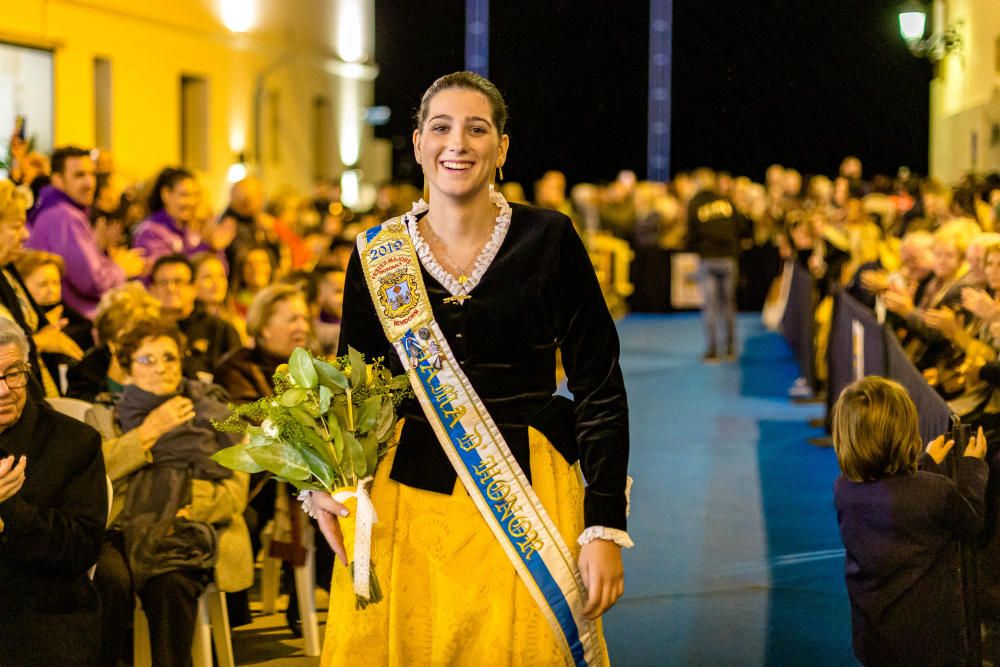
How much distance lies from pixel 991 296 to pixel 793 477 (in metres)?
2.50

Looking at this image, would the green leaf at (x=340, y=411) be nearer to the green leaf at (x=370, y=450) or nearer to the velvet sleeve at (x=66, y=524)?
the green leaf at (x=370, y=450)

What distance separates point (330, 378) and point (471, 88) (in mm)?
624

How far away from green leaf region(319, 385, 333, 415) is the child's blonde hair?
2.16 metres

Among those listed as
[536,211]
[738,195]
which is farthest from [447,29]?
[536,211]

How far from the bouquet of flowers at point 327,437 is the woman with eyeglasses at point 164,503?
199 centimetres

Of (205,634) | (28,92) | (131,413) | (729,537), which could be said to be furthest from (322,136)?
(205,634)

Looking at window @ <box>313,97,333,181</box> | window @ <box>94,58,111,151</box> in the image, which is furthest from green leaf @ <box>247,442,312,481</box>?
window @ <box>313,97,333,181</box>

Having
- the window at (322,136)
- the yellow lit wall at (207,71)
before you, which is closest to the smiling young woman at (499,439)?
the yellow lit wall at (207,71)

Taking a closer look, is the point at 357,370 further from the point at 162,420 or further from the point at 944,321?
the point at 944,321

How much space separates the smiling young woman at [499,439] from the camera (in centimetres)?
289

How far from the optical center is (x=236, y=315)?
7.95 meters

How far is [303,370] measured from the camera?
2832 mm

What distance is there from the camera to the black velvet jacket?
292cm

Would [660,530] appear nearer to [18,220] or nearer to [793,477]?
[793,477]
